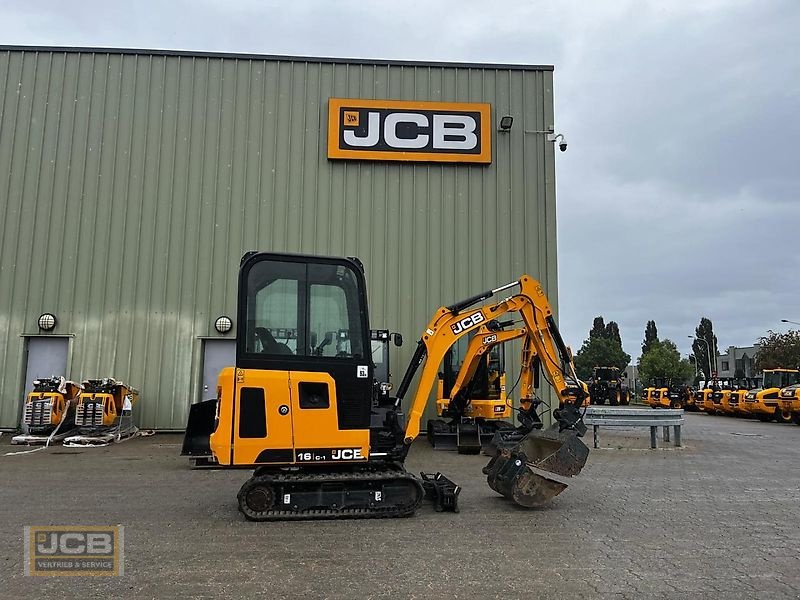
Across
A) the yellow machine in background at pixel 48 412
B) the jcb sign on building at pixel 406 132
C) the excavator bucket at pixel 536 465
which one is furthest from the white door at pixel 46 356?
the excavator bucket at pixel 536 465

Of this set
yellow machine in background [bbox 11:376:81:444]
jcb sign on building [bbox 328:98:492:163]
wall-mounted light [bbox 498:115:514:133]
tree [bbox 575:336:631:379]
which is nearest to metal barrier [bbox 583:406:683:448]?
jcb sign on building [bbox 328:98:492:163]

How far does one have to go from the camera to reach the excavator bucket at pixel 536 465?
717 cm

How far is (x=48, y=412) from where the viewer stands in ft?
44.4

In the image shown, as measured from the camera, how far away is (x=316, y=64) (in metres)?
16.9

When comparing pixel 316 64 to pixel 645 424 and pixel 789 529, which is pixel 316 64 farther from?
pixel 789 529

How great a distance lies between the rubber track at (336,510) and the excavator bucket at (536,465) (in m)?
1.23

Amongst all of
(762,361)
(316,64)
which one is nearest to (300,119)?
(316,64)

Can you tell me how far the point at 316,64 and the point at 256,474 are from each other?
13.0m

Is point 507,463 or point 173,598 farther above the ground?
point 507,463

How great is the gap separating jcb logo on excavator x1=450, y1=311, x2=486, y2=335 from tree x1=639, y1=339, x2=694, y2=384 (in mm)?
57447

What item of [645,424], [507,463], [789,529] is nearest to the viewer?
[789,529]

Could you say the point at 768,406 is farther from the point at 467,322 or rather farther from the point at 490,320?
the point at 467,322

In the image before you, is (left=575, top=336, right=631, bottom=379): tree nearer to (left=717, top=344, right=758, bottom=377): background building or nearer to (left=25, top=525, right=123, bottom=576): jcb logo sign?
(left=717, top=344, right=758, bottom=377): background building

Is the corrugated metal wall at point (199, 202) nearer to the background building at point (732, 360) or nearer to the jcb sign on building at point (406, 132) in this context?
the jcb sign on building at point (406, 132)
